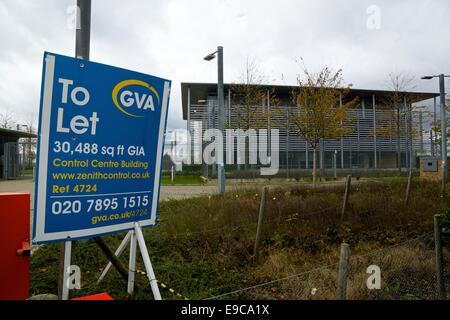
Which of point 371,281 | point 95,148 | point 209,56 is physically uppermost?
point 209,56

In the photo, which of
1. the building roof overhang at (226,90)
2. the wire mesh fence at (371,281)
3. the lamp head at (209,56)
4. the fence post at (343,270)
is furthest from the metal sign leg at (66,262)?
the building roof overhang at (226,90)

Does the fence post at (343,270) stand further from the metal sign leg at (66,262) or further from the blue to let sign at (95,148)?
the metal sign leg at (66,262)

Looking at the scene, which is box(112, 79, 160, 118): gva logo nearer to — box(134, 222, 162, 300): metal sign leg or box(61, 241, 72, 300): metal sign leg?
box(134, 222, 162, 300): metal sign leg

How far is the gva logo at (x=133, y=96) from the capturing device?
9.18 feet

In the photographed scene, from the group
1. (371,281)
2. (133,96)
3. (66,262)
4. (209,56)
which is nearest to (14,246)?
(66,262)

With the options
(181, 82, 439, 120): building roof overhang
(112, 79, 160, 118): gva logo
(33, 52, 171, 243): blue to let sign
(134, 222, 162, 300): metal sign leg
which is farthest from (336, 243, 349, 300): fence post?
(181, 82, 439, 120): building roof overhang

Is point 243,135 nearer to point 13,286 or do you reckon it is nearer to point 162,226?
point 162,226

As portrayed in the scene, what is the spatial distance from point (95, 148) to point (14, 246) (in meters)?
1.31

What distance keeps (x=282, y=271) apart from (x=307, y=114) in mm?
11513

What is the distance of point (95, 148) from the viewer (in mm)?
2654

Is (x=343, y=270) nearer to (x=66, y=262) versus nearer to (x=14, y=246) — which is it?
(x=66, y=262)

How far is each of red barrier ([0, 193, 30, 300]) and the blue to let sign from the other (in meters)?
0.73

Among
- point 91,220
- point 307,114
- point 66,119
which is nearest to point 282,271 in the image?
point 91,220

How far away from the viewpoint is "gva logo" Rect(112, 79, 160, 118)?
110 inches
